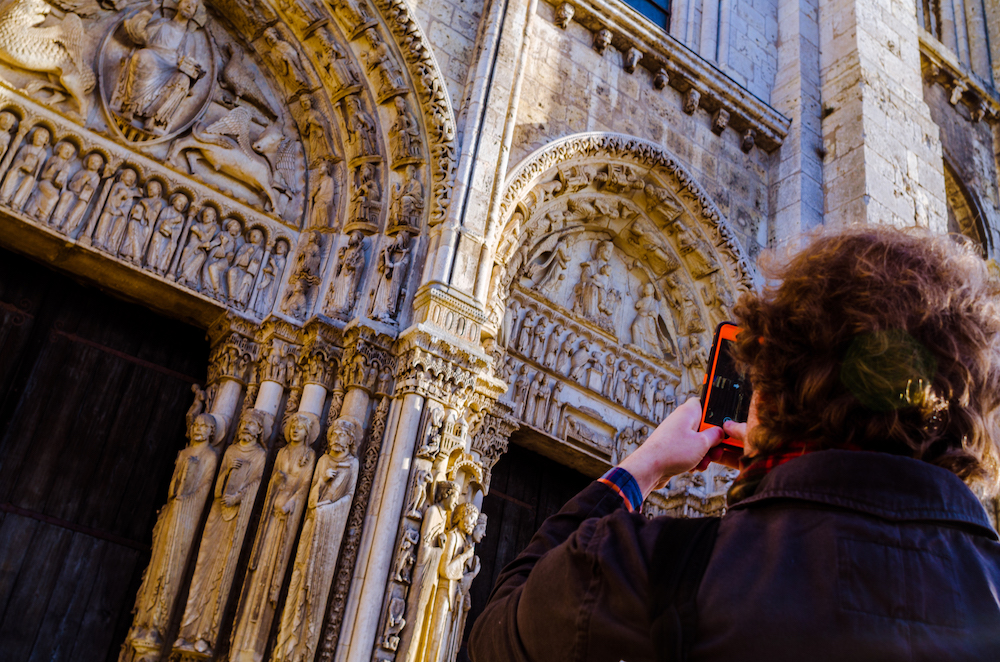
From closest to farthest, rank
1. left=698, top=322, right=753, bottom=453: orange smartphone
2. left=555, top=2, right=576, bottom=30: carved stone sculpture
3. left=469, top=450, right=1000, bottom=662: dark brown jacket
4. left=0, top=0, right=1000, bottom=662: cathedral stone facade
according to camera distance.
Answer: left=469, top=450, right=1000, bottom=662: dark brown jacket < left=698, top=322, right=753, bottom=453: orange smartphone < left=0, top=0, right=1000, bottom=662: cathedral stone facade < left=555, top=2, right=576, bottom=30: carved stone sculpture

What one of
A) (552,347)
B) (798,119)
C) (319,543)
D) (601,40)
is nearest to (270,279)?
(319,543)

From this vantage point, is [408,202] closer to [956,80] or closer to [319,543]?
[319,543]

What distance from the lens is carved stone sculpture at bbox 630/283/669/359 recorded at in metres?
6.78

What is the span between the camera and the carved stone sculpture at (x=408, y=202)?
528cm

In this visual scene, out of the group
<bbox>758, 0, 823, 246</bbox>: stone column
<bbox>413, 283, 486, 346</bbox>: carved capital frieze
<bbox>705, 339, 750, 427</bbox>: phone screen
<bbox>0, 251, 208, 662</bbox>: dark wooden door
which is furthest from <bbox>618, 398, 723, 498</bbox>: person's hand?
<bbox>758, 0, 823, 246</bbox>: stone column

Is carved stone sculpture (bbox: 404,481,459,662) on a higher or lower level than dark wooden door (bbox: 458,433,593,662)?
lower

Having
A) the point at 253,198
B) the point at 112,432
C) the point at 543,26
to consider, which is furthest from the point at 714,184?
the point at 112,432

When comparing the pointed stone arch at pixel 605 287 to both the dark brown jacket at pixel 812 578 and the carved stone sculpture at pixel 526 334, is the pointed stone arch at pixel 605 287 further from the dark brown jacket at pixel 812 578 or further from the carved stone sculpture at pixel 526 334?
the dark brown jacket at pixel 812 578

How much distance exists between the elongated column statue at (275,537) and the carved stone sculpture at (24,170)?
188 cm

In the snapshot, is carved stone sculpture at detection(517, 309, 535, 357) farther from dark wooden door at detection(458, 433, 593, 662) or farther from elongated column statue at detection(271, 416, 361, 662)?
elongated column statue at detection(271, 416, 361, 662)

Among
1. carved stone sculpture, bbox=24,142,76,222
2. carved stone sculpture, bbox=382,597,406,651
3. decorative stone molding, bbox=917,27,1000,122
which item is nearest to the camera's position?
carved stone sculpture, bbox=382,597,406,651

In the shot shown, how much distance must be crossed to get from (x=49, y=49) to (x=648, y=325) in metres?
4.69

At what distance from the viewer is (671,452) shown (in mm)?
1200

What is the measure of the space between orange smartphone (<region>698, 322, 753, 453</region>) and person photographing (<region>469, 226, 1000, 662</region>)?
0.28m
